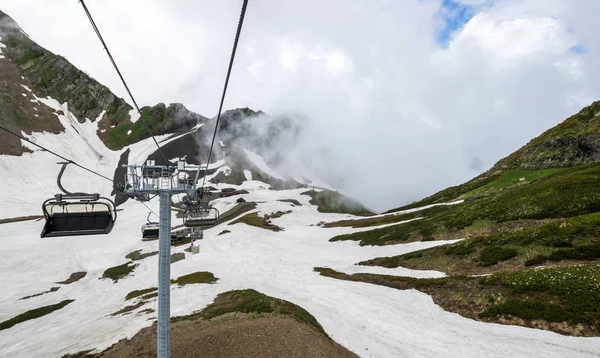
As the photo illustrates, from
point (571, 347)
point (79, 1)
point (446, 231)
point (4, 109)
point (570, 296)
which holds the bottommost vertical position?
point (571, 347)

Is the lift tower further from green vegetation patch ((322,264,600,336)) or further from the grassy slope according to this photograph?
the grassy slope

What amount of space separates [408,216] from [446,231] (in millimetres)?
29013

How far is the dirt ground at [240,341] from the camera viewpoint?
1981cm

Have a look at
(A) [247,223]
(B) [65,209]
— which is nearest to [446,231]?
(B) [65,209]

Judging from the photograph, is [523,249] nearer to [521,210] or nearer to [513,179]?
[521,210]

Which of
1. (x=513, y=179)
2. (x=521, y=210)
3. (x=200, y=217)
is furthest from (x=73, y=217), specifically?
(x=513, y=179)

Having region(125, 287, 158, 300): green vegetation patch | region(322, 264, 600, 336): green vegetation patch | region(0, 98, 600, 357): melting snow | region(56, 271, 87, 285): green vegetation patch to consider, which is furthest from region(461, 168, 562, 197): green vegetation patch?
region(56, 271, 87, 285): green vegetation patch

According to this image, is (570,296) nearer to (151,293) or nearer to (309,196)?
(151,293)

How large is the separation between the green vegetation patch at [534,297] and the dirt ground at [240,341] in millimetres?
14583

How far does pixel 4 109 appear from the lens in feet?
550

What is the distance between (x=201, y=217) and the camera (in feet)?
77.2

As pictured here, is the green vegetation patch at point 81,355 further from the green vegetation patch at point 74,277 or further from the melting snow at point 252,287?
the green vegetation patch at point 74,277

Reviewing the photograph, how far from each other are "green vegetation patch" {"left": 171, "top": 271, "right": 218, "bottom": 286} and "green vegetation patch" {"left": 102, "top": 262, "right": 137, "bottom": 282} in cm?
1753

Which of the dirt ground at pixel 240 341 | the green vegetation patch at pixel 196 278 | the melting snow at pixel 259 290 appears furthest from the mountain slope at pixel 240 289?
the dirt ground at pixel 240 341
